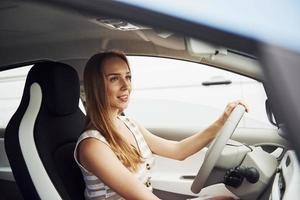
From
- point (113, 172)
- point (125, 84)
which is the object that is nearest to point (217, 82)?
point (125, 84)

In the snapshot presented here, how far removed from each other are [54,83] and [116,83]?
0.71 feet

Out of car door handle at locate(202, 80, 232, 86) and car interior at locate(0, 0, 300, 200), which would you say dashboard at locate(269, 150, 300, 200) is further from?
car door handle at locate(202, 80, 232, 86)

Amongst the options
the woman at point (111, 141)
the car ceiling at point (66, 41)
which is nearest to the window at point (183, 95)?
the car ceiling at point (66, 41)

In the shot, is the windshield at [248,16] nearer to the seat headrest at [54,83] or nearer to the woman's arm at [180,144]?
the seat headrest at [54,83]

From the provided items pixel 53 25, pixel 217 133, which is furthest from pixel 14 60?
pixel 217 133

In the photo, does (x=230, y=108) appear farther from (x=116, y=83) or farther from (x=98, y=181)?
(x=98, y=181)

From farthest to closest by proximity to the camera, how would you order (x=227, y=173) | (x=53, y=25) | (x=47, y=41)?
(x=47, y=41), (x=53, y=25), (x=227, y=173)

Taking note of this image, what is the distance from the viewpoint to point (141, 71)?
2.78 m

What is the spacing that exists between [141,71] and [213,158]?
1176 millimetres

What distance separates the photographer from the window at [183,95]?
7.44 feet

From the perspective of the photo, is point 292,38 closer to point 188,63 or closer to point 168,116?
point 188,63

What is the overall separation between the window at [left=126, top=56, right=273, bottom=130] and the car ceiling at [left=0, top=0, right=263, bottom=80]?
4.6 inches

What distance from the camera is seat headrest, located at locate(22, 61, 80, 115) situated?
1.67 m

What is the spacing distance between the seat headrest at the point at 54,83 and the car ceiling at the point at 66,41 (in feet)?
0.84
